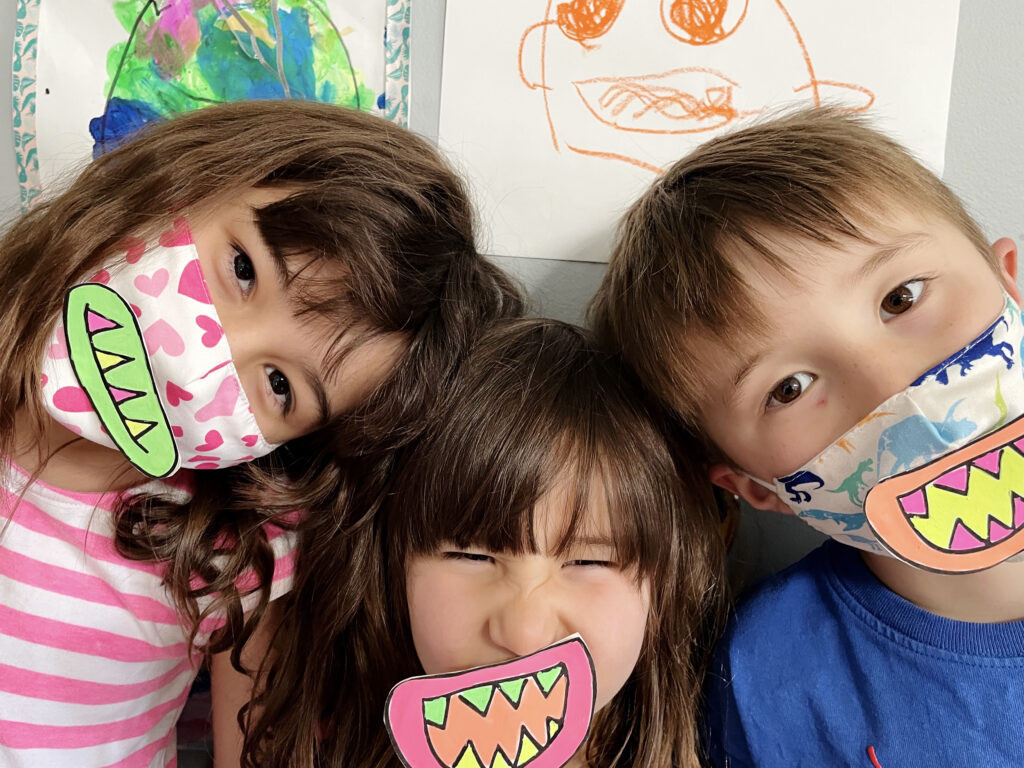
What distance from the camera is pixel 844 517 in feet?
2.59

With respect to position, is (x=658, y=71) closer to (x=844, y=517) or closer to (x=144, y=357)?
(x=844, y=517)

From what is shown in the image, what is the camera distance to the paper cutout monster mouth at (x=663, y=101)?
1.01 meters

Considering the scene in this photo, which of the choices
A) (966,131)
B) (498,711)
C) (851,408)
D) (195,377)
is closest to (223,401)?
(195,377)

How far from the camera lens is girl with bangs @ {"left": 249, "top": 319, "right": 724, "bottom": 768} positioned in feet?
2.48

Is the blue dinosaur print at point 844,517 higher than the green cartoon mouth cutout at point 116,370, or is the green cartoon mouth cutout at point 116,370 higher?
the green cartoon mouth cutout at point 116,370

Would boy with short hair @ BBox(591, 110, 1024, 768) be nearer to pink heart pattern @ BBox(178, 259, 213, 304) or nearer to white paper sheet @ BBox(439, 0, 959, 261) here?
white paper sheet @ BBox(439, 0, 959, 261)

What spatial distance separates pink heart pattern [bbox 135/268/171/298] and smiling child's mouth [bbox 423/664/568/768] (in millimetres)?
475

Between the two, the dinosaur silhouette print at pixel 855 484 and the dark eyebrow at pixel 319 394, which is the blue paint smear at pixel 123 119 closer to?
the dark eyebrow at pixel 319 394

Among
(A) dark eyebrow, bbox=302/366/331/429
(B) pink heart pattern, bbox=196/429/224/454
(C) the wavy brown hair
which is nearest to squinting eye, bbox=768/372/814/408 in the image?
(C) the wavy brown hair

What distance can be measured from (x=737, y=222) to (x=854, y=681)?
54cm

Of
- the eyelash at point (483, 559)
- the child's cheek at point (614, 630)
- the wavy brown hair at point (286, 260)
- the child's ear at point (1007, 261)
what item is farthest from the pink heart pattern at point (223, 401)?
the child's ear at point (1007, 261)

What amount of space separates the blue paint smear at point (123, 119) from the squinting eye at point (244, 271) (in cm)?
40

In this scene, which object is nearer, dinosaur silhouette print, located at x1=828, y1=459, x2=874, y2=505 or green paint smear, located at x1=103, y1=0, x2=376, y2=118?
dinosaur silhouette print, located at x1=828, y1=459, x2=874, y2=505

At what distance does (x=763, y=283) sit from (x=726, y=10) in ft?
1.50
